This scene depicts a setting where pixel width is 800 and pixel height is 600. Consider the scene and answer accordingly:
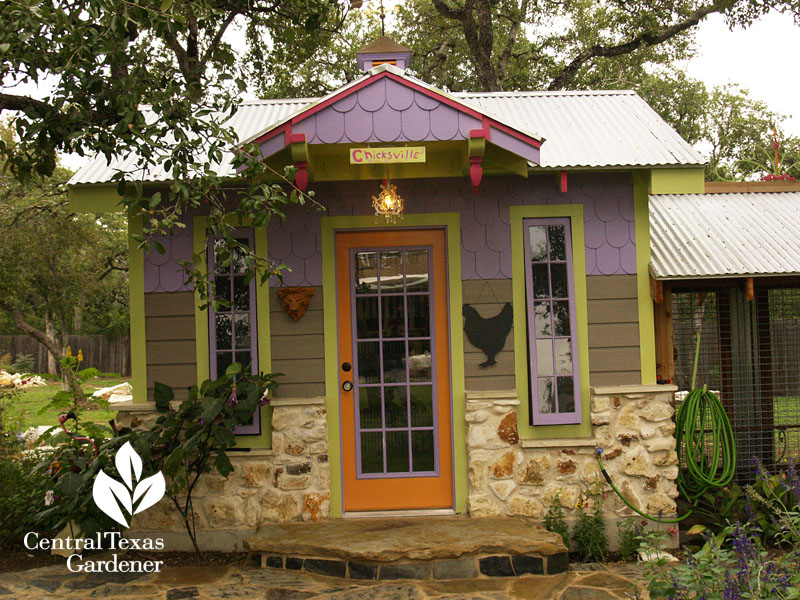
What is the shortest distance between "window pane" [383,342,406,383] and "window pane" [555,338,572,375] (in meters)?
1.18

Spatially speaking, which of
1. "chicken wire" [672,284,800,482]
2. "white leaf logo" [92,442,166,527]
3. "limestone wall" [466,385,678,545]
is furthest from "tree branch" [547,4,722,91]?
"white leaf logo" [92,442,166,527]

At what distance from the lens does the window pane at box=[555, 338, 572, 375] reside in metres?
5.48

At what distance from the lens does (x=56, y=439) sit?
5430mm

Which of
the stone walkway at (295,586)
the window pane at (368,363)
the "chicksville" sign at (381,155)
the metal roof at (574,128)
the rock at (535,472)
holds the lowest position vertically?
the stone walkway at (295,586)

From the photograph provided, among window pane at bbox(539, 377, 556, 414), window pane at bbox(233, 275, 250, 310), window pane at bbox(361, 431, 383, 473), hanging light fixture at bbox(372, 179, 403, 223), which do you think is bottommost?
window pane at bbox(361, 431, 383, 473)

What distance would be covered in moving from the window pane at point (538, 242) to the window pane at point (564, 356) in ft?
2.18

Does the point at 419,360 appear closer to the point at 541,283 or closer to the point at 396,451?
the point at 396,451

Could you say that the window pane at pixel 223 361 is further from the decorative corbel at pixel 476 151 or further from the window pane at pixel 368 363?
the decorative corbel at pixel 476 151

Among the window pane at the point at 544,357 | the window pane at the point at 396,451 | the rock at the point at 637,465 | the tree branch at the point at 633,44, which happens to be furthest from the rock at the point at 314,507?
the tree branch at the point at 633,44

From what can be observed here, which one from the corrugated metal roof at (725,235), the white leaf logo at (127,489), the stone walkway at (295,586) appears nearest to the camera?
the stone walkway at (295,586)

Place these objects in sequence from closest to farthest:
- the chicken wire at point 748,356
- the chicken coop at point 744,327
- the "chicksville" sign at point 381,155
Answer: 1. the "chicksville" sign at point 381,155
2. the chicken coop at point 744,327
3. the chicken wire at point 748,356

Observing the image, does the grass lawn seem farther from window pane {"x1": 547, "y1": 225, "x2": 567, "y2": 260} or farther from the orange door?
window pane {"x1": 547, "y1": 225, "x2": 567, "y2": 260}

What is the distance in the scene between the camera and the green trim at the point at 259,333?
5438mm

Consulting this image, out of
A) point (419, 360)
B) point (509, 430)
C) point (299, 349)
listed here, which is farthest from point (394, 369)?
point (509, 430)
